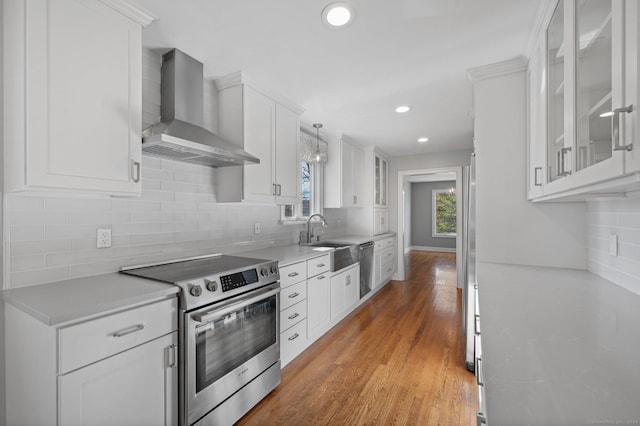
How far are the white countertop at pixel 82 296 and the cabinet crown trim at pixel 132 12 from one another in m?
1.45

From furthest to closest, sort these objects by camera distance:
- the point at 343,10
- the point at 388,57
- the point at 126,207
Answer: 1. the point at 388,57
2. the point at 126,207
3. the point at 343,10

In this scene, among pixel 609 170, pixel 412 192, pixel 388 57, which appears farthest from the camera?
pixel 412 192

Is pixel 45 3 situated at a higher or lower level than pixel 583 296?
higher

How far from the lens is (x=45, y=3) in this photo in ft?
4.25

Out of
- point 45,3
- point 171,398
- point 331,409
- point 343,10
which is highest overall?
point 343,10

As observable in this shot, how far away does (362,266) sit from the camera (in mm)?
3979

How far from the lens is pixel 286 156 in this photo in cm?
289

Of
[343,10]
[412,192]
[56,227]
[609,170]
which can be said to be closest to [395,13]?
[343,10]

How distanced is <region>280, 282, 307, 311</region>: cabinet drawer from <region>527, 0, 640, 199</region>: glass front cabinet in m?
1.87

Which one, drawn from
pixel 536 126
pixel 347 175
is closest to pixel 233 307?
pixel 536 126

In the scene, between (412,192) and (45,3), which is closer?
(45,3)

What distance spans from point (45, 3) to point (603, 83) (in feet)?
7.29

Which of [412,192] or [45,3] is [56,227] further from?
[412,192]

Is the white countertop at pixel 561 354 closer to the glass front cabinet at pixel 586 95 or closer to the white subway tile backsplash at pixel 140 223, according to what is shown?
the glass front cabinet at pixel 586 95
